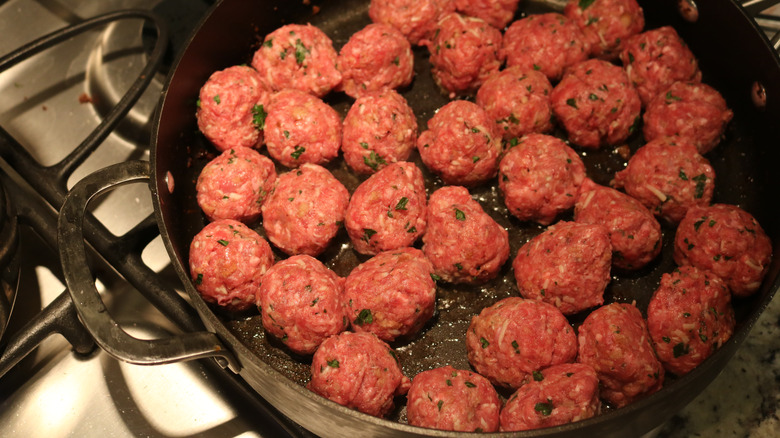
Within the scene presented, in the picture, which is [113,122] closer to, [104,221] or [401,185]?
[104,221]

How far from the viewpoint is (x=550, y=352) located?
2205mm

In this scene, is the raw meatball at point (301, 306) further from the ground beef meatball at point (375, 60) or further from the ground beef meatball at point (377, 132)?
the ground beef meatball at point (375, 60)

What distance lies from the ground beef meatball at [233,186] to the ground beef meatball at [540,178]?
1034 millimetres

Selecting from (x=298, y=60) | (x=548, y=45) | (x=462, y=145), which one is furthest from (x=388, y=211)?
(x=548, y=45)

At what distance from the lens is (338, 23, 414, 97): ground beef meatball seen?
275 centimetres

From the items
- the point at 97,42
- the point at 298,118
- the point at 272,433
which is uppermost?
the point at 97,42

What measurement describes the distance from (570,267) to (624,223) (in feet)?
1.00

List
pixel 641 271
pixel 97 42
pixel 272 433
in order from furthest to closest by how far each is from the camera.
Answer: pixel 97 42 < pixel 641 271 < pixel 272 433

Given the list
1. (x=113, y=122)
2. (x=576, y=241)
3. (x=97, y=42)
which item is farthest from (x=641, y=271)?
(x=97, y=42)

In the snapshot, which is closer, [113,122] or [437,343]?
[437,343]

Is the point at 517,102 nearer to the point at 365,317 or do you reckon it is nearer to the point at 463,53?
the point at 463,53

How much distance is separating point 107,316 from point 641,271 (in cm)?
204

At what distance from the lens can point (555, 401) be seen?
202 centimetres

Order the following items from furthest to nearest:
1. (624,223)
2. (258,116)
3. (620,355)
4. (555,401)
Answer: (258,116) → (624,223) → (620,355) → (555,401)
